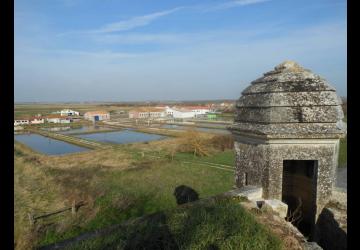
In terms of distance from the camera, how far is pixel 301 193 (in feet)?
19.4

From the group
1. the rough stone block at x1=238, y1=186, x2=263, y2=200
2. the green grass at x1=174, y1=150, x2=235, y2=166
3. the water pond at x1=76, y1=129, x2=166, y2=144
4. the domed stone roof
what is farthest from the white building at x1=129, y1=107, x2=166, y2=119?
the domed stone roof

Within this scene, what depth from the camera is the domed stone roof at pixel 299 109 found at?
4809 millimetres

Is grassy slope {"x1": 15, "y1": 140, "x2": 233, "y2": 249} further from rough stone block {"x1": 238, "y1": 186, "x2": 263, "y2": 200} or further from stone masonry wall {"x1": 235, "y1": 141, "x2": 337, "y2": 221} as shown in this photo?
stone masonry wall {"x1": 235, "y1": 141, "x2": 337, "y2": 221}

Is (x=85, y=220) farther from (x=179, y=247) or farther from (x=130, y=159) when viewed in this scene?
(x=130, y=159)

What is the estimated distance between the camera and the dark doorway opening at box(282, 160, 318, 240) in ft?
17.4

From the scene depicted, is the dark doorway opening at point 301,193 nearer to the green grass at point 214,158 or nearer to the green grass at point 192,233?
the green grass at point 192,233

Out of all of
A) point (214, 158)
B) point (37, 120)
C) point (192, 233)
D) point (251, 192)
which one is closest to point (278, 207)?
point (251, 192)

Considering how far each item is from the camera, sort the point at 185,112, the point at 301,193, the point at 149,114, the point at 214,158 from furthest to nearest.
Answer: the point at 149,114, the point at 185,112, the point at 214,158, the point at 301,193

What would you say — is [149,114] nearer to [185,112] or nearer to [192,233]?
[185,112]

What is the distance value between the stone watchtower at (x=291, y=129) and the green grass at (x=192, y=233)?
1.54 metres

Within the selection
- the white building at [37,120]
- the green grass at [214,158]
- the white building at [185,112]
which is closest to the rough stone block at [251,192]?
the green grass at [214,158]

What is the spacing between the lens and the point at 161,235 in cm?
327

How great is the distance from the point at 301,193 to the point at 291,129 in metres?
1.81

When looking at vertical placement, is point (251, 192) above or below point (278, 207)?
above
